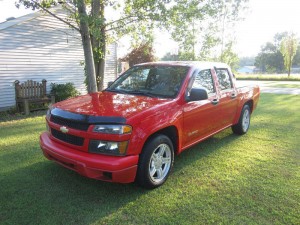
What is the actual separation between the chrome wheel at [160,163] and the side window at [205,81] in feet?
3.95

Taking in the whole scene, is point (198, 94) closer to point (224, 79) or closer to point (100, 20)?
point (224, 79)

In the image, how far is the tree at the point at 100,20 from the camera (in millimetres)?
7199

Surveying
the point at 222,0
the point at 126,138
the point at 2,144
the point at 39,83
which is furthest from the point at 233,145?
the point at 222,0

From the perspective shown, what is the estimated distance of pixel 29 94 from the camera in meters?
9.54

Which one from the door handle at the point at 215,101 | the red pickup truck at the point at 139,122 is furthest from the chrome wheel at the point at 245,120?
the door handle at the point at 215,101

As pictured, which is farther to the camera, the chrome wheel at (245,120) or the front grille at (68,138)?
the chrome wheel at (245,120)

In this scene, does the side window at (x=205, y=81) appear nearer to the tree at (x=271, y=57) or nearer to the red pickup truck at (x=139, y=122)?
the red pickup truck at (x=139, y=122)

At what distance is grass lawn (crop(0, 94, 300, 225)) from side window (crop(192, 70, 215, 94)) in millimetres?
1259

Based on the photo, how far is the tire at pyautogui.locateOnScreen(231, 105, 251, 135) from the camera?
6098mm

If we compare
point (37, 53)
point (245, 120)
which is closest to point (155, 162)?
point (245, 120)

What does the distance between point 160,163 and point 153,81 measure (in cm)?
144

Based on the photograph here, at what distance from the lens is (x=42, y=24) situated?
10.7 metres

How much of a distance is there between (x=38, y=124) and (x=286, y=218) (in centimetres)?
657

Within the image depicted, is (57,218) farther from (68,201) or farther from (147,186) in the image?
(147,186)
